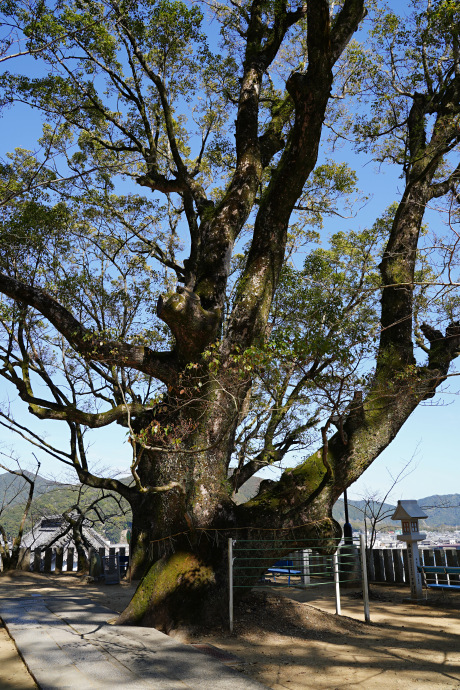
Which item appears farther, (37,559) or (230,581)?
(37,559)

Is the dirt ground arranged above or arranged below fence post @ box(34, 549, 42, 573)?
below

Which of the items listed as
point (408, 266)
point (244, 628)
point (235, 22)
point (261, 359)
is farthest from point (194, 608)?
point (235, 22)

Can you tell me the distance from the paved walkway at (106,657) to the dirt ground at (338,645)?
220 millimetres

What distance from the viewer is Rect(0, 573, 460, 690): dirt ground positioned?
4.53m

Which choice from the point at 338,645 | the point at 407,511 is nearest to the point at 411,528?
the point at 407,511

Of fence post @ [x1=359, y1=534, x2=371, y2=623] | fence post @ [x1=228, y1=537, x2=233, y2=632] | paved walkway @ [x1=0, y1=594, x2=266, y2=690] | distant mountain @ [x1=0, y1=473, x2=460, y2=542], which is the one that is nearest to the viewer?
paved walkway @ [x1=0, y1=594, x2=266, y2=690]

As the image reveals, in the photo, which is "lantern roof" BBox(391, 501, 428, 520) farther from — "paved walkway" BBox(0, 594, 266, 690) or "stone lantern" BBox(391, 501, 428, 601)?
"paved walkway" BBox(0, 594, 266, 690)

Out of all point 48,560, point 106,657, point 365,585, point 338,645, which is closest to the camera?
point 106,657

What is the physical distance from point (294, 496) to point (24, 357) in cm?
724

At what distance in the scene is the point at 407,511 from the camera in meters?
9.63

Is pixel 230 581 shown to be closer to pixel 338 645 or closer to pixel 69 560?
pixel 338 645

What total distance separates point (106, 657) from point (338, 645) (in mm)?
2596

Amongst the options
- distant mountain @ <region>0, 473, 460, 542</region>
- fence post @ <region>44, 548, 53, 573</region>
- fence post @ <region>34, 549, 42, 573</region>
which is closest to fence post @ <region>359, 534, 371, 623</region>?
distant mountain @ <region>0, 473, 460, 542</region>

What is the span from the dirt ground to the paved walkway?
220 mm
